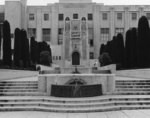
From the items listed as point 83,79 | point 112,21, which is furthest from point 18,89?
point 112,21

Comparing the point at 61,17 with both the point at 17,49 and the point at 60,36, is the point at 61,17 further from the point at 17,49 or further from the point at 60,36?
the point at 17,49

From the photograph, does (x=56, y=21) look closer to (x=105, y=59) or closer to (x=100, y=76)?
(x=105, y=59)

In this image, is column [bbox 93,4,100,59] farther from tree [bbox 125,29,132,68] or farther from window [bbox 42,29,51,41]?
tree [bbox 125,29,132,68]

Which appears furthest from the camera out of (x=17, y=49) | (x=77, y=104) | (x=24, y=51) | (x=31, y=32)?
(x=31, y=32)

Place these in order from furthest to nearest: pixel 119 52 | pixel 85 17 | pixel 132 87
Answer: pixel 85 17, pixel 119 52, pixel 132 87

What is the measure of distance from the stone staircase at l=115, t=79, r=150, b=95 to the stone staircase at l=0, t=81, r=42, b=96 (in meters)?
4.53

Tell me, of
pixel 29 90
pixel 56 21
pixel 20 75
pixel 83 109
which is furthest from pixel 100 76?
pixel 56 21

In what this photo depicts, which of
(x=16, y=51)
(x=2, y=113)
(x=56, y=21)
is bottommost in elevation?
(x=2, y=113)

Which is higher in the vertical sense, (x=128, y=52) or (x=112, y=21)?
(x=112, y=21)

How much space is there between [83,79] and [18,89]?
3.63 m

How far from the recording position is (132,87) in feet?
38.5

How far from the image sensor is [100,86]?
433 inches

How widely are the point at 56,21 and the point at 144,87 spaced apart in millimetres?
43749

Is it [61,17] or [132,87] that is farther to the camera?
[61,17]
